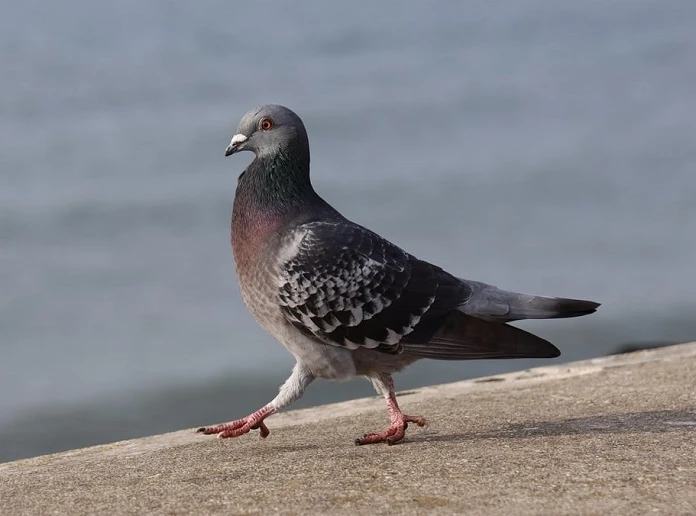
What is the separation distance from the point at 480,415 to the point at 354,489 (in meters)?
2.03

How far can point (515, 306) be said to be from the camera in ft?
20.0

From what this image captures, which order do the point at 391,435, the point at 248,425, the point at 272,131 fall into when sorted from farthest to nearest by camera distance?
the point at 272,131 → the point at 248,425 → the point at 391,435

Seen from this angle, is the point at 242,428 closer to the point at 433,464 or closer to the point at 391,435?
the point at 391,435

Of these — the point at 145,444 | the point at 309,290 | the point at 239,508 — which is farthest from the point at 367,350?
the point at 239,508

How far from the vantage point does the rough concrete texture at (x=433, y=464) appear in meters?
4.39

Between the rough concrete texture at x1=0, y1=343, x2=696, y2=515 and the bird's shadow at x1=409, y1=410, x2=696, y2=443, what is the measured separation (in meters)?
0.01

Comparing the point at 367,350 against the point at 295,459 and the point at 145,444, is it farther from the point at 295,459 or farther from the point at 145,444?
the point at 145,444

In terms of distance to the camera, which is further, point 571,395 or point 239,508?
point 571,395

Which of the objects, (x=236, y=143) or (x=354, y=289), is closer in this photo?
(x=354, y=289)

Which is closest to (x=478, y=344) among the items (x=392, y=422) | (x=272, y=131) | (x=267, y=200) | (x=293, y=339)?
(x=392, y=422)

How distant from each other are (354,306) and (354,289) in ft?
0.32

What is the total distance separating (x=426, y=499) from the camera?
438 cm

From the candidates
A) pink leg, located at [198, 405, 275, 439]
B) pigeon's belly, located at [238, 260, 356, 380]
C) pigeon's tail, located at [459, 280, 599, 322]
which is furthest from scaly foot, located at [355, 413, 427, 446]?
pigeon's tail, located at [459, 280, 599, 322]

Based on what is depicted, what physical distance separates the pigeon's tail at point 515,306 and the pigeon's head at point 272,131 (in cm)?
126
